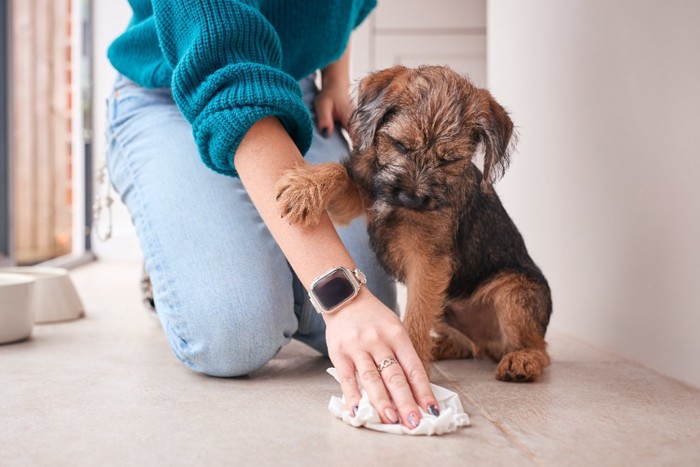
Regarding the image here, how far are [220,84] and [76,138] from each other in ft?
15.0

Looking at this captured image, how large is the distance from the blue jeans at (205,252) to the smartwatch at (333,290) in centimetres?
46

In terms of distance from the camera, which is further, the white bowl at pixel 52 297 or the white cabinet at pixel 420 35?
the white cabinet at pixel 420 35

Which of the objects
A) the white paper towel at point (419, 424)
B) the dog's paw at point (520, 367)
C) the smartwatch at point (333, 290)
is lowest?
the dog's paw at point (520, 367)

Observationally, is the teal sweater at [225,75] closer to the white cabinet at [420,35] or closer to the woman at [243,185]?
the woman at [243,185]

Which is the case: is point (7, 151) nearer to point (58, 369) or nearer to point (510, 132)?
point (58, 369)

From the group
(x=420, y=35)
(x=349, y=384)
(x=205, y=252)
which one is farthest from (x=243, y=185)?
(x=420, y=35)

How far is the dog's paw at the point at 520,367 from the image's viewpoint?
1927 millimetres

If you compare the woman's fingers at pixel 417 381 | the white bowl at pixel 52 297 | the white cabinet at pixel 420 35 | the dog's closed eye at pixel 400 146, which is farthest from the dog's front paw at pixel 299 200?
the white cabinet at pixel 420 35

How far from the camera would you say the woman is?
1.52 meters

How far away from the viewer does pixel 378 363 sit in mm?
1420

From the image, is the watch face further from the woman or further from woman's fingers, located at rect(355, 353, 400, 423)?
woman's fingers, located at rect(355, 353, 400, 423)

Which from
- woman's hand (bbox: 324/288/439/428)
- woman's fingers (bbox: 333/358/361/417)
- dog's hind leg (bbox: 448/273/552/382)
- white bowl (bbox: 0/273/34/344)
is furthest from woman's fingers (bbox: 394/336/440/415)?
white bowl (bbox: 0/273/34/344)

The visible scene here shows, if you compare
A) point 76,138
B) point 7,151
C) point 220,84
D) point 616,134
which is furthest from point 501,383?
point 76,138

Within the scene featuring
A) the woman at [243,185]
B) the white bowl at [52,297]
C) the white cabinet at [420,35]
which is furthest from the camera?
the white cabinet at [420,35]
